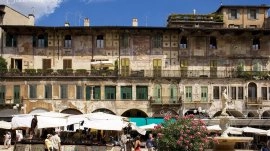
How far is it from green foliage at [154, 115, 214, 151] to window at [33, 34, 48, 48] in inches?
1295

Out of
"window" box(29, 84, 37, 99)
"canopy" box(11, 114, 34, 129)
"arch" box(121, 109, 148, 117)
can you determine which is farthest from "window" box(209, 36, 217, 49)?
"canopy" box(11, 114, 34, 129)

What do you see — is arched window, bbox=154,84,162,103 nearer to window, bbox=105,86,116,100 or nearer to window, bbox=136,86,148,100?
window, bbox=136,86,148,100

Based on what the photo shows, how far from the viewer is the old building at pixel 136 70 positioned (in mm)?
52281

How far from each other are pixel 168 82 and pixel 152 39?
15.8 ft

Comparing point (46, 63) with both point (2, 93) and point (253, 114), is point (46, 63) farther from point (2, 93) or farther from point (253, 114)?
point (253, 114)

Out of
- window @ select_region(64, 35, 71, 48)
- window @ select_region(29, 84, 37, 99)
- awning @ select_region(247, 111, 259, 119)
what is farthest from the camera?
window @ select_region(64, 35, 71, 48)

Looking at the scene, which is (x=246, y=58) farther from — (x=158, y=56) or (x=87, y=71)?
(x=87, y=71)

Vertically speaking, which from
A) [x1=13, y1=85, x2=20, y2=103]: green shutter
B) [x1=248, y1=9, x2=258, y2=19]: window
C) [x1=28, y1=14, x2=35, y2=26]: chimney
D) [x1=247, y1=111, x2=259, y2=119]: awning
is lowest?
[x1=247, y1=111, x2=259, y2=119]: awning

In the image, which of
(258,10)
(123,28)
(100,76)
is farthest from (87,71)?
(258,10)

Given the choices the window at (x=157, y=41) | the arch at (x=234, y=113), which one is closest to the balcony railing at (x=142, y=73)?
the window at (x=157, y=41)

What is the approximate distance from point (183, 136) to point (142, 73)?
30.6m

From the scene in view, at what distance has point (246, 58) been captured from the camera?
55.4 metres

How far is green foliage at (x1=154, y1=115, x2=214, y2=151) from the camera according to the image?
23.0 m

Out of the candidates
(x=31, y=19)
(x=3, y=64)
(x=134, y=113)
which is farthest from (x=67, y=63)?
(x=31, y=19)
